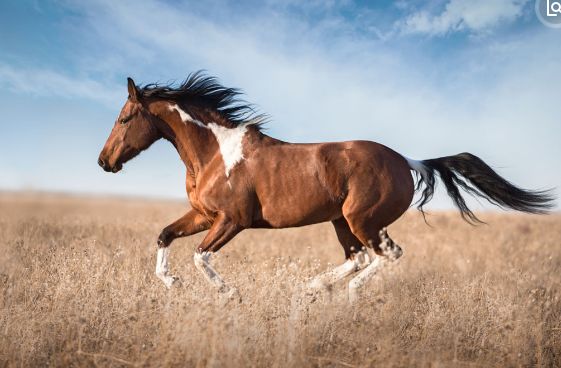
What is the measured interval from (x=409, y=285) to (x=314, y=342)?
118 inches

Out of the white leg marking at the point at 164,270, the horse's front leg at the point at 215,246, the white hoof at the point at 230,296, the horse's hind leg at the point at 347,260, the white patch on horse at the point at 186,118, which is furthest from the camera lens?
the white patch on horse at the point at 186,118

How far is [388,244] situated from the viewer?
5617 mm

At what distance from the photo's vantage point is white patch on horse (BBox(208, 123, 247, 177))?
561 cm

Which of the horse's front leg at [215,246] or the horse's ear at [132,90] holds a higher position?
the horse's ear at [132,90]

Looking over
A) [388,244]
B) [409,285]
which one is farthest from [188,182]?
[409,285]

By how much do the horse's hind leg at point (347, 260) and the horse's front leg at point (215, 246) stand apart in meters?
0.99

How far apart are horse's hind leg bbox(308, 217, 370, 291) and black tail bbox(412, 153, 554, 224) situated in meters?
1.10

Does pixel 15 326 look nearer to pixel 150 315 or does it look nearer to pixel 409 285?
pixel 150 315

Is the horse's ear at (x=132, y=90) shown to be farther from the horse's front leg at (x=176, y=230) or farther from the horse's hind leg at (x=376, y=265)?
the horse's hind leg at (x=376, y=265)

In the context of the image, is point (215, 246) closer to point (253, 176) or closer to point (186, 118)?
point (253, 176)

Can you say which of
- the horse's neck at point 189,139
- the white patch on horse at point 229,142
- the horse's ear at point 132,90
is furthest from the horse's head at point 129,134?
the white patch on horse at point 229,142

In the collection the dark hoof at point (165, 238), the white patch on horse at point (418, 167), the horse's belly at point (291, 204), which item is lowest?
the dark hoof at point (165, 238)

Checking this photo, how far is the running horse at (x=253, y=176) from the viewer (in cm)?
544

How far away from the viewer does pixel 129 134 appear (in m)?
5.91
